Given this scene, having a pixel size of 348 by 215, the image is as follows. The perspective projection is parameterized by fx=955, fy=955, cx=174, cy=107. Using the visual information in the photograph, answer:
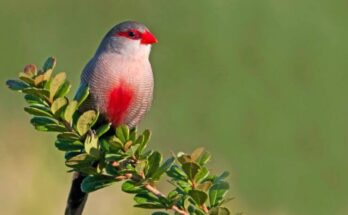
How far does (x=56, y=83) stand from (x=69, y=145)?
0.36ft

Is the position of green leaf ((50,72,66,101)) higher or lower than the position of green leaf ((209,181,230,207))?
higher

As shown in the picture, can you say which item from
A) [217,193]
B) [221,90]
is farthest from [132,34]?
[221,90]

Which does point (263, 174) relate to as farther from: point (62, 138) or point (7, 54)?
point (62, 138)

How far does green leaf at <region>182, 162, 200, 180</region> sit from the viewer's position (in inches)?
49.9

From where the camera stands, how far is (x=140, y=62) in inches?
82.6

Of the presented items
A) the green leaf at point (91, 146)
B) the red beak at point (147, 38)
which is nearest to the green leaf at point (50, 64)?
the green leaf at point (91, 146)

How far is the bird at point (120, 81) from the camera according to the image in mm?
1959

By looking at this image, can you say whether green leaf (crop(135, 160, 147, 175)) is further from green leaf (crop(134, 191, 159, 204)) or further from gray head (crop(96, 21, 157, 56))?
gray head (crop(96, 21, 157, 56))

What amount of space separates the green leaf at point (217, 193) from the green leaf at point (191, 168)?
0.11 feet

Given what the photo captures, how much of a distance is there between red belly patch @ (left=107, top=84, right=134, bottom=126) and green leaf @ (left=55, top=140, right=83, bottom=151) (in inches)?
22.1

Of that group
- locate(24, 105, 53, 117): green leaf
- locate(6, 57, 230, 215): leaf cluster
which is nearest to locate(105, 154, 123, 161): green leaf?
locate(6, 57, 230, 215): leaf cluster

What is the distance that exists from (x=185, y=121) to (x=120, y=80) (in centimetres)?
187

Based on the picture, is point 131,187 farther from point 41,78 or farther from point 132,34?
point 132,34

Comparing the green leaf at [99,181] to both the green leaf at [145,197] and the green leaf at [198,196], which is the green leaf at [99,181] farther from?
the green leaf at [198,196]
